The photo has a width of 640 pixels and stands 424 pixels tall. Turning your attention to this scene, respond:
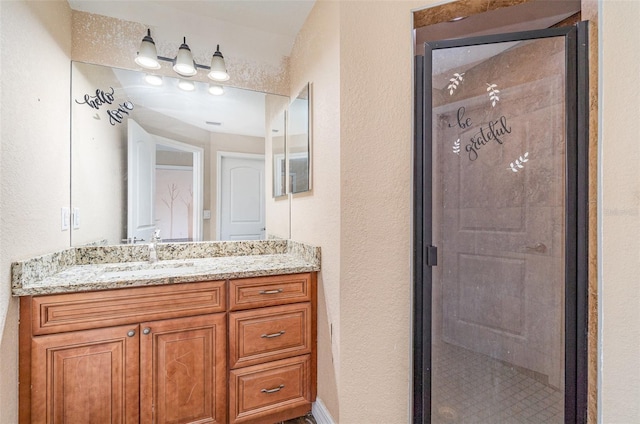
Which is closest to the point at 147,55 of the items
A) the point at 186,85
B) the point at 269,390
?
the point at 186,85

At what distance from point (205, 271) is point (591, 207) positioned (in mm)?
1779

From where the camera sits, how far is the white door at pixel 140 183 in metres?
1.79

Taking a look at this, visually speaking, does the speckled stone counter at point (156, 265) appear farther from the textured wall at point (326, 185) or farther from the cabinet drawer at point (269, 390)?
Answer: the cabinet drawer at point (269, 390)

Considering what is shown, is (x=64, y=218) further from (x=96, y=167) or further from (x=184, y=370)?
(x=184, y=370)

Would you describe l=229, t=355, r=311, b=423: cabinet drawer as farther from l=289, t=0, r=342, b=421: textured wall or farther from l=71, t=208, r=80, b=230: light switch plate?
l=71, t=208, r=80, b=230: light switch plate

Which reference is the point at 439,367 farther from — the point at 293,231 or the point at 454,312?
the point at 293,231

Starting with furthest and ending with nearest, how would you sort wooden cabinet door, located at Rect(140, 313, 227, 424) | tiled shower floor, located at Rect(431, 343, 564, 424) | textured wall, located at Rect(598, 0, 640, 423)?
tiled shower floor, located at Rect(431, 343, 564, 424)
wooden cabinet door, located at Rect(140, 313, 227, 424)
textured wall, located at Rect(598, 0, 640, 423)

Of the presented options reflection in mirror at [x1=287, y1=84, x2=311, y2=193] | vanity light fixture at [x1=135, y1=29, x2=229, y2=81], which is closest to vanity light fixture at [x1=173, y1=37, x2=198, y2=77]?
vanity light fixture at [x1=135, y1=29, x2=229, y2=81]

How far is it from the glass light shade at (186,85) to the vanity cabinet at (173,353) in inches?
52.3

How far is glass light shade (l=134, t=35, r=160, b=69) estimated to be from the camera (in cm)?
173

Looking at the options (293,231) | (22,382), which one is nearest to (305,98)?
(293,231)

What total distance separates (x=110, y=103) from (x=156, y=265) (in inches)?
40.5

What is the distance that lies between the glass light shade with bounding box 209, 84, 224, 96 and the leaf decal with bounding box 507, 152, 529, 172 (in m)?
1.83

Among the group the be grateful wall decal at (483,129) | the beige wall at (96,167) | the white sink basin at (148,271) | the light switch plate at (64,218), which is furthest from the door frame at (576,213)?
the light switch plate at (64,218)
